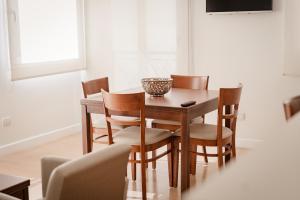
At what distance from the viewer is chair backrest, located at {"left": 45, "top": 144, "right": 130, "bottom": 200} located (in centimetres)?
200

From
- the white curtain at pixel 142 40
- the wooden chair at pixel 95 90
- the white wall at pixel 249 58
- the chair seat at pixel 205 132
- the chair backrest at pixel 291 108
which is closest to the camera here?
the chair backrest at pixel 291 108

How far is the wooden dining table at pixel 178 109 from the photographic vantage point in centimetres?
343

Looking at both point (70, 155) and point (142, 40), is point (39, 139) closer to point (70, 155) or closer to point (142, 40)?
point (70, 155)

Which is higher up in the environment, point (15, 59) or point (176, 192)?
point (15, 59)

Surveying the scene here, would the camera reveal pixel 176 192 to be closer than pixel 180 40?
Yes

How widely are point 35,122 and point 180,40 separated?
1879 mm

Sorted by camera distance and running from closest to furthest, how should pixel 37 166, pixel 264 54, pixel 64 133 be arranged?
1. pixel 37 166
2. pixel 264 54
3. pixel 64 133

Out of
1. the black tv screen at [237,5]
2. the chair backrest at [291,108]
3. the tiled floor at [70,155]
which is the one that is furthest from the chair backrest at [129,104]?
the black tv screen at [237,5]

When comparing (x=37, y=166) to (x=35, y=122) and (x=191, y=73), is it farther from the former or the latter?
(x=191, y=73)

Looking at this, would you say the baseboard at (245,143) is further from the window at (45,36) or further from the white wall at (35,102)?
the window at (45,36)

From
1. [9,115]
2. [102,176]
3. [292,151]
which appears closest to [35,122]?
[9,115]

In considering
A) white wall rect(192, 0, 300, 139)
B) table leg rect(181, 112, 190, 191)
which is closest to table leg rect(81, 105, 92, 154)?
table leg rect(181, 112, 190, 191)

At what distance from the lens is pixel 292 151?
734mm

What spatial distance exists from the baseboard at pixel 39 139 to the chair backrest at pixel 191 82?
186cm
